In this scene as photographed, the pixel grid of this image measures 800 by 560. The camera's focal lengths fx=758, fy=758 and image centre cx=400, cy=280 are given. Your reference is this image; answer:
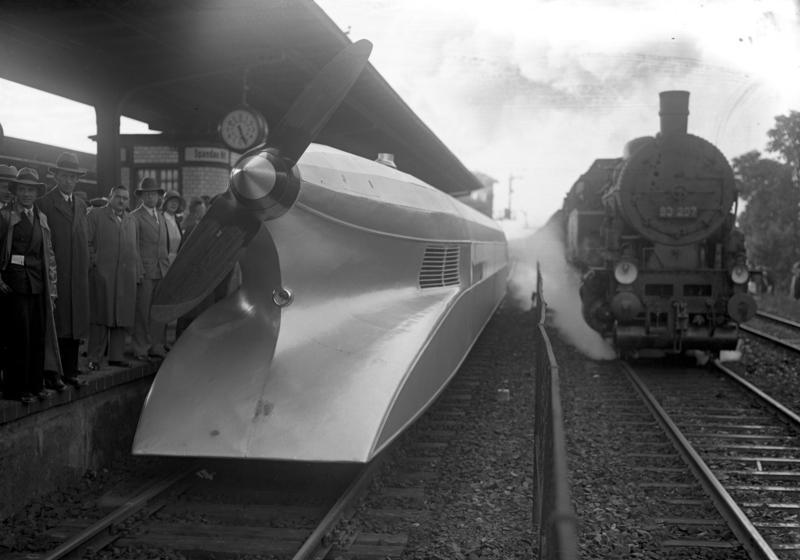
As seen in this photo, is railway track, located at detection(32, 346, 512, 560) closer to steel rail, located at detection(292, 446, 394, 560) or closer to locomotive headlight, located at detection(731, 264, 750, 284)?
steel rail, located at detection(292, 446, 394, 560)

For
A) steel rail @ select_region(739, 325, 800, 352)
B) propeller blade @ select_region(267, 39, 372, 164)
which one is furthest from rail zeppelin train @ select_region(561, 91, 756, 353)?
propeller blade @ select_region(267, 39, 372, 164)

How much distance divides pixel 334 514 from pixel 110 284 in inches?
118

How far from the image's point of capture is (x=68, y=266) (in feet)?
18.8

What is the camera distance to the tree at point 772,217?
1192 inches

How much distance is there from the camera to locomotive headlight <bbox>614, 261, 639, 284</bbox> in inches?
421

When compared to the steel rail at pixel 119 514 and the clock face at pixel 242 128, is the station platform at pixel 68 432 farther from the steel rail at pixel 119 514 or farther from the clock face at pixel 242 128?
the clock face at pixel 242 128

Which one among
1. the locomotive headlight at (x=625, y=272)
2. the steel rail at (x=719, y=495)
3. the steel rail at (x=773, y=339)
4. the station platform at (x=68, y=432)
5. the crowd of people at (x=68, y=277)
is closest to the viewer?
the steel rail at (x=719, y=495)

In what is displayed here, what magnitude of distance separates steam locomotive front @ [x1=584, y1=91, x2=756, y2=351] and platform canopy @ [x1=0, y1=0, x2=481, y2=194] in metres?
3.89

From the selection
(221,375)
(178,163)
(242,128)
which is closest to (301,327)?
(221,375)

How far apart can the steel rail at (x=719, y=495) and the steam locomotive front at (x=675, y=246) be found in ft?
8.81

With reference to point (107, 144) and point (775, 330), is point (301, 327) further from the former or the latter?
point (775, 330)

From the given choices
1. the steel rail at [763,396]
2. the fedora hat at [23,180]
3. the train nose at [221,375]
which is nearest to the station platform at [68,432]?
the train nose at [221,375]

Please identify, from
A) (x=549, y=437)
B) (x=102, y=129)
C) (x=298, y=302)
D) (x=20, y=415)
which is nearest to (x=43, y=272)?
(x=20, y=415)

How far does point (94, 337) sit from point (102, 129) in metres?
3.77
